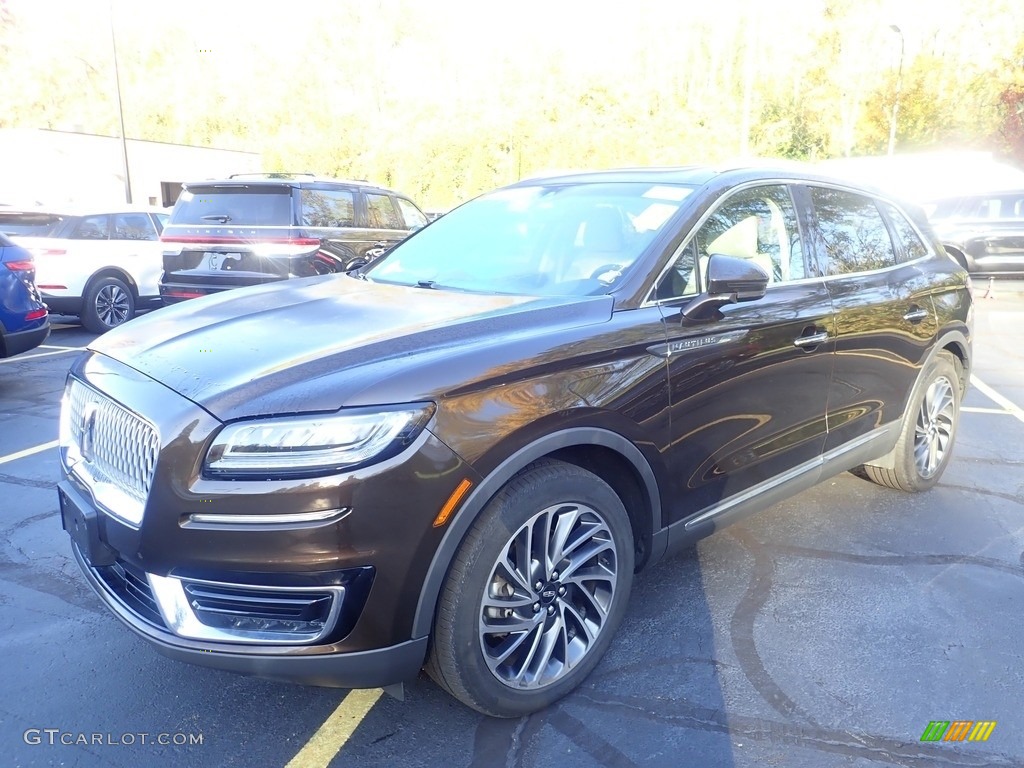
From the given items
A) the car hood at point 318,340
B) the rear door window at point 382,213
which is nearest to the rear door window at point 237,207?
the rear door window at point 382,213

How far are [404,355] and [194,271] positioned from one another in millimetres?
7156

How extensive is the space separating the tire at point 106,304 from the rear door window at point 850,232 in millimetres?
9482

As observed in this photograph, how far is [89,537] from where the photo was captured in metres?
2.51

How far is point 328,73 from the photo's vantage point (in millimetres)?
58656

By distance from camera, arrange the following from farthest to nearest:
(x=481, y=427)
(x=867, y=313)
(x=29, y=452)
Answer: (x=29, y=452)
(x=867, y=313)
(x=481, y=427)

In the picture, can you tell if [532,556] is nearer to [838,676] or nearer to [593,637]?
[593,637]

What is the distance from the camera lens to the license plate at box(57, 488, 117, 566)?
247 centimetres

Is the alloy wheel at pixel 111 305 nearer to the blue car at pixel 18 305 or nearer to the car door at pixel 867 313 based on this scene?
the blue car at pixel 18 305

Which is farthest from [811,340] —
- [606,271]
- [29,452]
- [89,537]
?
[29,452]

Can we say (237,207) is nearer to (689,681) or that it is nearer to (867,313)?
(867,313)

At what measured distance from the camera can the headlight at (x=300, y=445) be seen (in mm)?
2197

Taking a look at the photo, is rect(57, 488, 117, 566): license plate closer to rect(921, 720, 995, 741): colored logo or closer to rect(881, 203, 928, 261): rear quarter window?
rect(921, 720, 995, 741): colored logo

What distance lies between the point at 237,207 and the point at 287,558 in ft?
25.1

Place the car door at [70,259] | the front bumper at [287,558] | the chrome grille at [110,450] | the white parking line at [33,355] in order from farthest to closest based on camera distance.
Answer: the car door at [70,259] → the white parking line at [33,355] → the chrome grille at [110,450] → the front bumper at [287,558]
